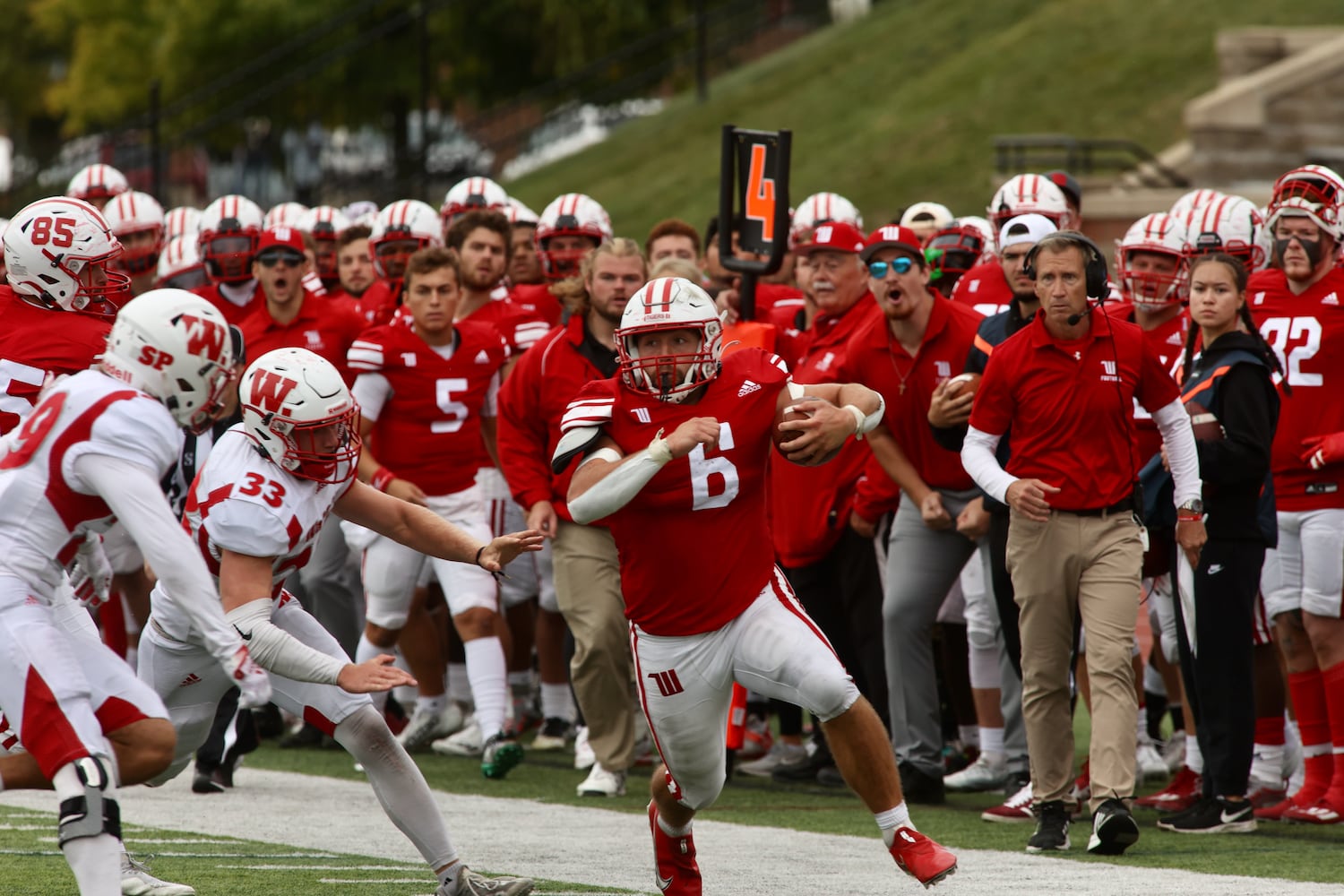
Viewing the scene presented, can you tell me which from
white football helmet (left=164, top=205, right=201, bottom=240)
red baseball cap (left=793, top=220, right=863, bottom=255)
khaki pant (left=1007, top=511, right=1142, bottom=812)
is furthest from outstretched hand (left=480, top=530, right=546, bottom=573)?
white football helmet (left=164, top=205, right=201, bottom=240)

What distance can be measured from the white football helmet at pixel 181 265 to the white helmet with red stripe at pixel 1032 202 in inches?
191

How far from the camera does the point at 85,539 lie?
527 cm

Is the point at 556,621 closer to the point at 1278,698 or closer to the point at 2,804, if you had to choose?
the point at 2,804

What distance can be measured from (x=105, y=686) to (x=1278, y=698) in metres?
4.79

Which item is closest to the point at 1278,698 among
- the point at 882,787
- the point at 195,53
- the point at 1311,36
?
the point at 882,787

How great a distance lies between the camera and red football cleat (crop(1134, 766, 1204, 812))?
7668 millimetres

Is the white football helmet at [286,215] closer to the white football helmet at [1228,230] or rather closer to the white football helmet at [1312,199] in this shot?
the white football helmet at [1228,230]

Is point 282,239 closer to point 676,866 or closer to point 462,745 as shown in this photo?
point 462,745

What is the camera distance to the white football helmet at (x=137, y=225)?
33.5 feet

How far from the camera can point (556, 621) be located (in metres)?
9.71

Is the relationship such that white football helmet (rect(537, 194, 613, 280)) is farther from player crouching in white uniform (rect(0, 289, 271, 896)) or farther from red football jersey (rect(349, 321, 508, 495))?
player crouching in white uniform (rect(0, 289, 271, 896))

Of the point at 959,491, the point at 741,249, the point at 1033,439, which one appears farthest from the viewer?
the point at 741,249

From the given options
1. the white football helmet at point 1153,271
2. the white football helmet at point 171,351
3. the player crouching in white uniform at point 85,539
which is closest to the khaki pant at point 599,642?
the white football helmet at point 1153,271

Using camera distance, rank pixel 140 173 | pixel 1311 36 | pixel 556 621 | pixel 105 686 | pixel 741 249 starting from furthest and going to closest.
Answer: pixel 140 173 < pixel 1311 36 < pixel 556 621 < pixel 741 249 < pixel 105 686
